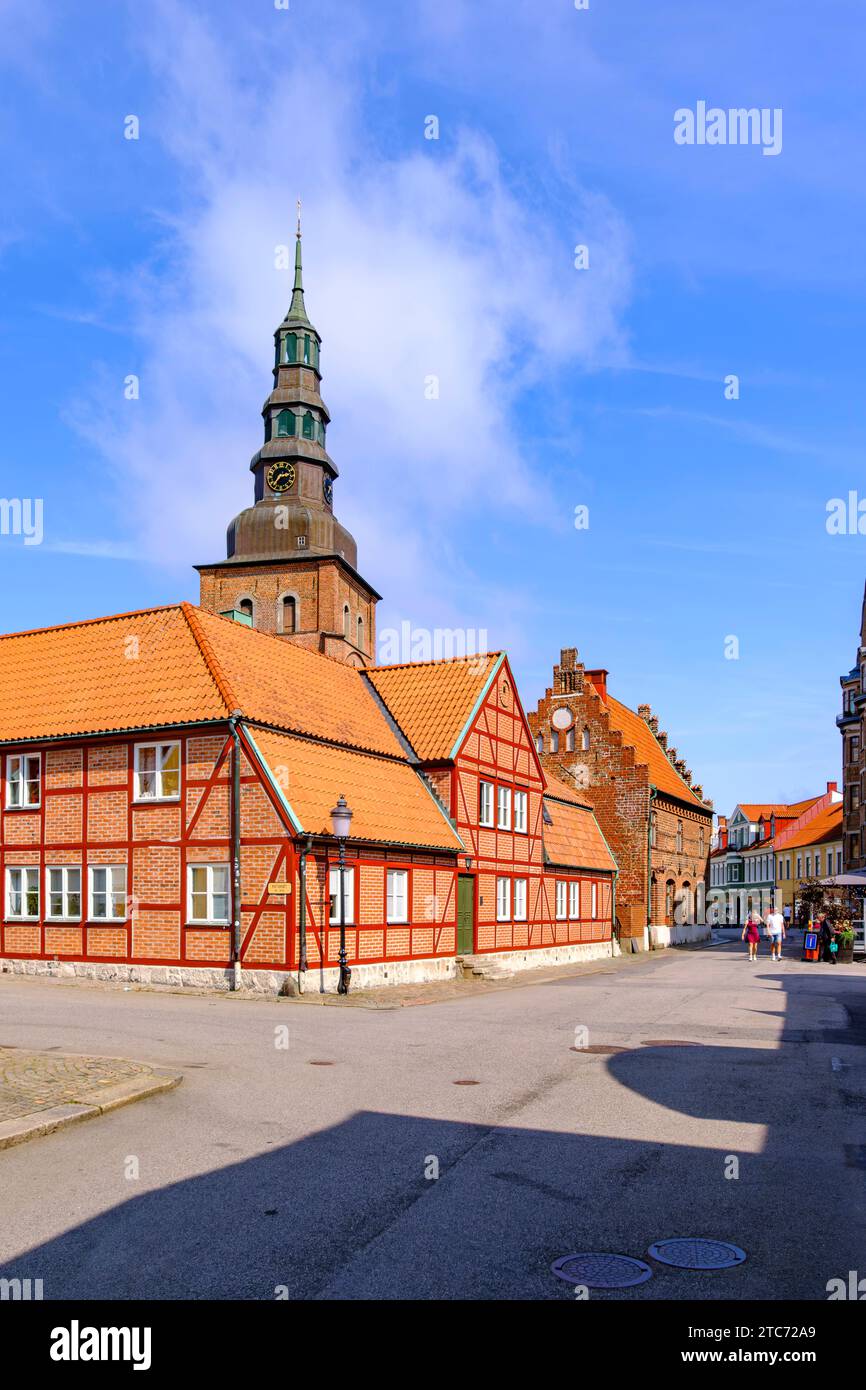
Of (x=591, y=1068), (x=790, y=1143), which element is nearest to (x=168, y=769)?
(x=591, y=1068)

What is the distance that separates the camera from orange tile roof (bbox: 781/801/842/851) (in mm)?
98375

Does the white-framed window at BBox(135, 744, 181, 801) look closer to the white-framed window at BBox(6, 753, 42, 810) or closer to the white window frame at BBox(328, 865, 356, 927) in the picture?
the white-framed window at BBox(6, 753, 42, 810)

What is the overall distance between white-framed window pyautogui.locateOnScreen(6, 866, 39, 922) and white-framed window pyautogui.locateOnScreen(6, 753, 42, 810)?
4.85 ft

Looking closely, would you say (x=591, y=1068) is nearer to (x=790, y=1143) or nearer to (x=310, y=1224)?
(x=790, y=1143)

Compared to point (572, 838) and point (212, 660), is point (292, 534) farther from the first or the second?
point (212, 660)

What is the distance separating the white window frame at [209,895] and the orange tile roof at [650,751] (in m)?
31.4

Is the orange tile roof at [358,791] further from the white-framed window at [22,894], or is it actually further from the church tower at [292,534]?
the church tower at [292,534]

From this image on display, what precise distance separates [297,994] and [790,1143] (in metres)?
14.5

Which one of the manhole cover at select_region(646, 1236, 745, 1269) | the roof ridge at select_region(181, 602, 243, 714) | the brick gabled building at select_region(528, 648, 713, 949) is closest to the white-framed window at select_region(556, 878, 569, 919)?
the brick gabled building at select_region(528, 648, 713, 949)

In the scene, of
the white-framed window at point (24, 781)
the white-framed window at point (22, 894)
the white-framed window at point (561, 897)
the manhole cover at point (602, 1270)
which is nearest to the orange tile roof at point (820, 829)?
the white-framed window at point (561, 897)

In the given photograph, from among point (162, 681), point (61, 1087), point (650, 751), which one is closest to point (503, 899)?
point (162, 681)

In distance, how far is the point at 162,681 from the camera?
26.5 m

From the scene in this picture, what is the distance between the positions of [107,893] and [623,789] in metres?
30.5
